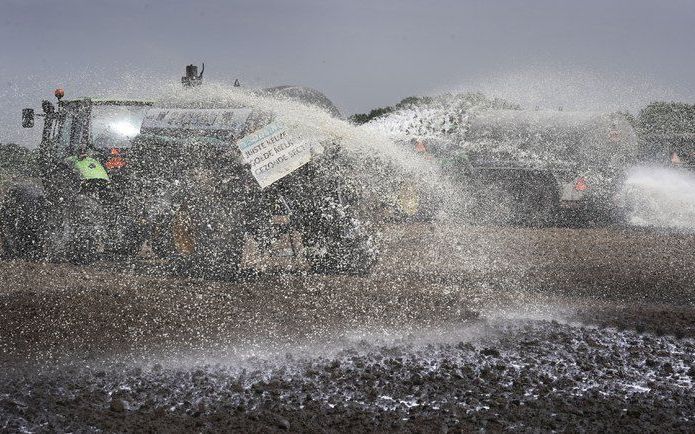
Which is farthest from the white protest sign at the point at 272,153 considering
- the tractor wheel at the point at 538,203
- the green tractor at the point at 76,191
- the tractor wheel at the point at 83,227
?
the tractor wheel at the point at 538,203

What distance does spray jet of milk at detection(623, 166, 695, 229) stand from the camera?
54.5ft

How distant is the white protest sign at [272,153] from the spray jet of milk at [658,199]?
978cm

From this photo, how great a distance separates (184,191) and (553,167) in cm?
988

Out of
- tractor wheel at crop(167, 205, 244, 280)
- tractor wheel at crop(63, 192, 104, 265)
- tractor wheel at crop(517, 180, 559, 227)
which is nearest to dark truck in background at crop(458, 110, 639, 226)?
tractor wheel at crop(517, 180, 559, 227)

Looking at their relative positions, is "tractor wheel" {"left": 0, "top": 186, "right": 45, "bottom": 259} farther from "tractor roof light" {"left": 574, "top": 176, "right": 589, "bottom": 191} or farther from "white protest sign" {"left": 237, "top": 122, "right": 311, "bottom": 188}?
"tractor roof light" {"left": 574, "top": 176, "right": 589, "bottom": 191}

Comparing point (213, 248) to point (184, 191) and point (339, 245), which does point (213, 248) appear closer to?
point (184, 191)

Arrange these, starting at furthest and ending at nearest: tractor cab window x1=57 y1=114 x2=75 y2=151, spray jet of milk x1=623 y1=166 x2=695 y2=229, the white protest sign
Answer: spray jet of milk x1=623 y1=166 x2=695 y2=229
tractor cab window x1=57 y1=114 x2=75 y2=151
the white protest sign

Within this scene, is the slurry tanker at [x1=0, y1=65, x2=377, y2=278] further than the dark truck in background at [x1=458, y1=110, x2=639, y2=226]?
No

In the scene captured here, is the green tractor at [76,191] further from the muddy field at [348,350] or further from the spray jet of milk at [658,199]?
the spray jet of milk at [658,199]

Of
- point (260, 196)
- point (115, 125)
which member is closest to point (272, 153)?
point (260, 196)

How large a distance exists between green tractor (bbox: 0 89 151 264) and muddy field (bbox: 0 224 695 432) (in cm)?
68

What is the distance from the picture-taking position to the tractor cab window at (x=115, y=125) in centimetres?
1086

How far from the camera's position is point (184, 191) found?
9.38 m

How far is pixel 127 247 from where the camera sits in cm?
1056
